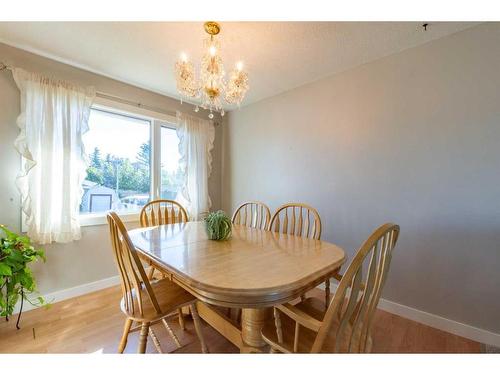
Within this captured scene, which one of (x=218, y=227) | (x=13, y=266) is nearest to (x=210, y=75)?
(x=218, y=227)

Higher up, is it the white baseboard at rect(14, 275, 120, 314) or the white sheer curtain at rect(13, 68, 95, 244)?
the white sheer curtain at rect(13, 68, 95, 244)

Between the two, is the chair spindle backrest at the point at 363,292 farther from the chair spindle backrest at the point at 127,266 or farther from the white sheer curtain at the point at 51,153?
the white sheer curtain at the point at 51,153

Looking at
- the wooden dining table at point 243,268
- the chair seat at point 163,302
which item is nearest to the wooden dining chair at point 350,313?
the wooden dining table at point 243,268

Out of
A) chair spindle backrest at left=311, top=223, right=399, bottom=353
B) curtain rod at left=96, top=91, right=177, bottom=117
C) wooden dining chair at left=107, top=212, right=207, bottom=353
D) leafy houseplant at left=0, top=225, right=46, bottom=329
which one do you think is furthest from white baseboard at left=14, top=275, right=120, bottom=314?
chair spindle backrest at left=311, top=223, right=399, bottom=353

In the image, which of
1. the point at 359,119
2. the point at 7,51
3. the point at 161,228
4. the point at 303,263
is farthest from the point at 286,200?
the point at 7,51

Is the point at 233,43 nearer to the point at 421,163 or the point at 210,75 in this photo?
the point at 210,75

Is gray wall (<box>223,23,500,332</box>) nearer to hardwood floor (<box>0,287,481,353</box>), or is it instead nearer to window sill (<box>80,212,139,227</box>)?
hardwood floor (<box>0,287,481,353</box>)

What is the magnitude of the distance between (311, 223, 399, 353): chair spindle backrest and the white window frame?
2.41 meters

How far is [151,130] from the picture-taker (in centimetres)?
277

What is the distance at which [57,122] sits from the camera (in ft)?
6.54

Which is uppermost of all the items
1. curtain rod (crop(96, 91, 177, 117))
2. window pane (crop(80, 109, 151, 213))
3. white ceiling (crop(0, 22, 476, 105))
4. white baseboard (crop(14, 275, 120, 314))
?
white ceiling (crop(0, 22, 476, 105))

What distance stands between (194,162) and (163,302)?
6.68ft

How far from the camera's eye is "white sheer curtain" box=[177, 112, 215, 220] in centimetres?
292

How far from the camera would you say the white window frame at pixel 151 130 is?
2.29 m
